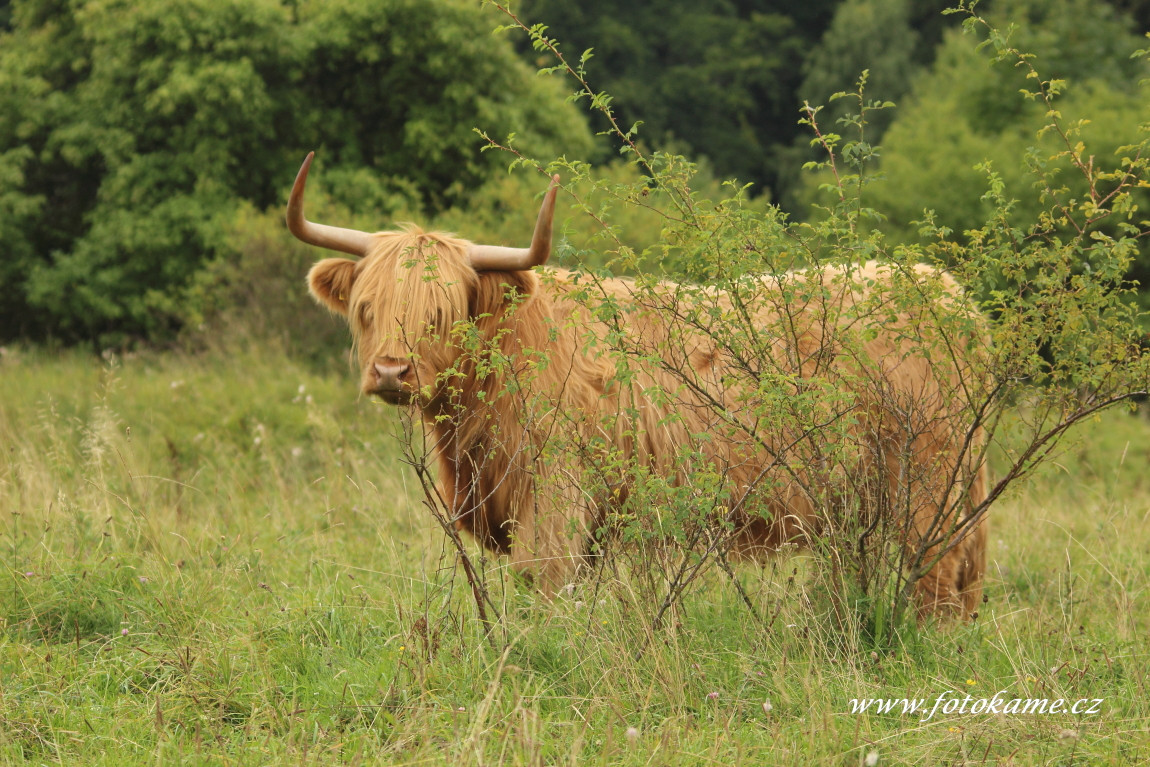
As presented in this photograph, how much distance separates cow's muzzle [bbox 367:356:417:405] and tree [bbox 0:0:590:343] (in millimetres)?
9678

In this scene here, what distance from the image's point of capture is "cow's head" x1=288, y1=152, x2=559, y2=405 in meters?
3.90

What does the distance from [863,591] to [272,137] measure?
491 inches

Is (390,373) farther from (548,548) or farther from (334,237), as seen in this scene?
(334,237)

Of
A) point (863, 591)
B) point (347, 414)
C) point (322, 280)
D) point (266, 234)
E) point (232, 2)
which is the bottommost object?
point (347, 414)

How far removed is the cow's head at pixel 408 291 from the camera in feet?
12.8

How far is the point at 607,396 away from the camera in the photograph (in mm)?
4215

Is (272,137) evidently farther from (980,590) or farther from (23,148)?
(980,590)

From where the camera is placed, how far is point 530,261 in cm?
418

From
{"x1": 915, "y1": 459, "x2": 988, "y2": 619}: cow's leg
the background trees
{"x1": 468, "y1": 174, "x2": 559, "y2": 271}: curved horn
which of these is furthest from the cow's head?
the background trees

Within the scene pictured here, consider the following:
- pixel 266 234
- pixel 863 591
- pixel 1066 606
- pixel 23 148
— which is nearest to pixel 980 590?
pixel 1066 606

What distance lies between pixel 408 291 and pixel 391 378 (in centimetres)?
42

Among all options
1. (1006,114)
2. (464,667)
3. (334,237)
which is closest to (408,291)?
(334,237)

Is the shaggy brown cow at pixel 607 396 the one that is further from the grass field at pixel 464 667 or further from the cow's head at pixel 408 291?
the grass field at pixel 464 667

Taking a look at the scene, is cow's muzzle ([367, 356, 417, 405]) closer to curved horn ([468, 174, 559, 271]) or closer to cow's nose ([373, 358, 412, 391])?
cow's nose ([373, 358, 412, 391])
